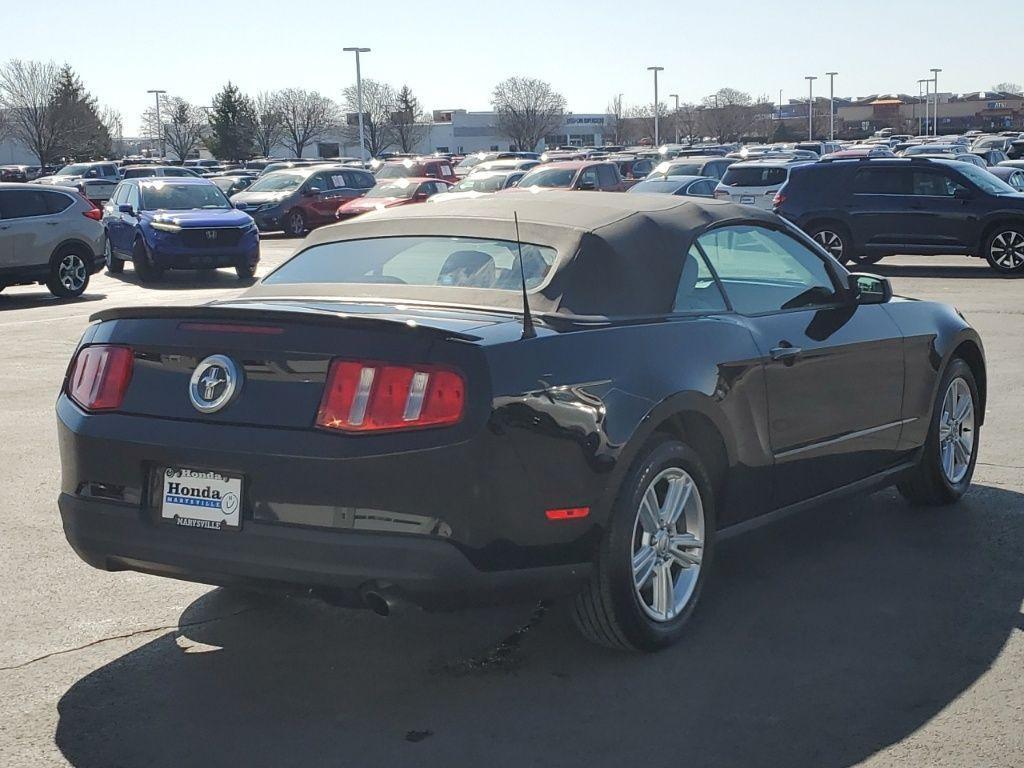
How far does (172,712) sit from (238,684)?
29 cm

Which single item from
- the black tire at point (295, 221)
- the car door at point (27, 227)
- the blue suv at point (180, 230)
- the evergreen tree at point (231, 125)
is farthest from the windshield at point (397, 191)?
the evergreen tree at point (231, 125)

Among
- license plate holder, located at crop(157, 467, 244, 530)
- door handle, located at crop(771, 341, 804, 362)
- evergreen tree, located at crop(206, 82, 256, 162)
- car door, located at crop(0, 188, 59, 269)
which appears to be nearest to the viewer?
license plate holder, located at crop(157, 467, 244, 530)

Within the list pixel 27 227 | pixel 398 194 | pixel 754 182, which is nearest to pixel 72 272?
pixel 27 227

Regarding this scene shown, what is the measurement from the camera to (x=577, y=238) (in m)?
4.87

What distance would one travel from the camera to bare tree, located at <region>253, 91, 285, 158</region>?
10106cm

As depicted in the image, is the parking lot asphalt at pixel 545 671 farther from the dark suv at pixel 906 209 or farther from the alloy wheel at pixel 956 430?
the dark suv at pixel 906 209

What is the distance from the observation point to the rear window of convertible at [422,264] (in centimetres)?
493

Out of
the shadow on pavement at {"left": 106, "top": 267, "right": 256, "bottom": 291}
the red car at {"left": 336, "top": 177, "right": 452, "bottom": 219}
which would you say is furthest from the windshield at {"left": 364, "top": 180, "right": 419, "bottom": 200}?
the shadow on pavement at {"left": 106, "top": 267, "right": 256, "bottom": 291}

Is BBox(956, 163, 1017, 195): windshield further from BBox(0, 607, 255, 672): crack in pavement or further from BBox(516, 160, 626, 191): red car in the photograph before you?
BBox(0, 607, 255, 672): crack in pavement

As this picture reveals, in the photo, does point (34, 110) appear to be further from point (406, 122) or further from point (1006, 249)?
point (1006, 249)

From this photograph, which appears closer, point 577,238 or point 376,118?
point 577,238

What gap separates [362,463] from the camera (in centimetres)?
400

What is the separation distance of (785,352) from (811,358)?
0.74ft

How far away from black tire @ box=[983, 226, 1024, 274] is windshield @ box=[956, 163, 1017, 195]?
2.22 feet
